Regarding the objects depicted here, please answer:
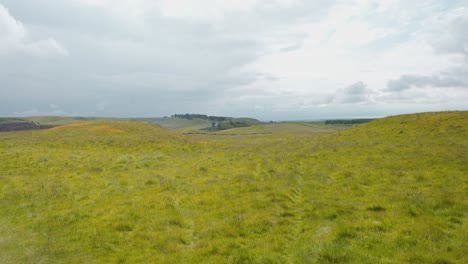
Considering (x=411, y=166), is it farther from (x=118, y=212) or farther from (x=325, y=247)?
(x=118, y=212)

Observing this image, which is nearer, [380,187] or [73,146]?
[380,187]

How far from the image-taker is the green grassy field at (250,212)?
29.6ft

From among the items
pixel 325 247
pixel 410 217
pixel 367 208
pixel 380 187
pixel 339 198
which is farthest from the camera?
pixel 380 187

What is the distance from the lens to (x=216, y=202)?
48.1 ft

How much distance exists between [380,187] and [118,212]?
14075mm

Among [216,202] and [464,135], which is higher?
[464,135]

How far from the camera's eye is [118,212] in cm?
1371

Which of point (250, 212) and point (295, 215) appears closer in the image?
point (295, 215)

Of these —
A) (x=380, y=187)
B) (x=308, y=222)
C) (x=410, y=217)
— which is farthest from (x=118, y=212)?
(x=380, y=187)

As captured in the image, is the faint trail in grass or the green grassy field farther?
the faint trail in grass

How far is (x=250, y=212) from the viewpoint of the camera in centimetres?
1278

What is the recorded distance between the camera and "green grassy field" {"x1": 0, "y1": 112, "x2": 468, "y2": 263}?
356 inches

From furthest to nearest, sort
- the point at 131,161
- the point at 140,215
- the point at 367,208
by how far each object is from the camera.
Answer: the point at 131,161
the point at 140,215
the point at 367,208

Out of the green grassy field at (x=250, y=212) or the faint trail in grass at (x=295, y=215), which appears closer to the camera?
the green grassy field at (x=250, y=212)
